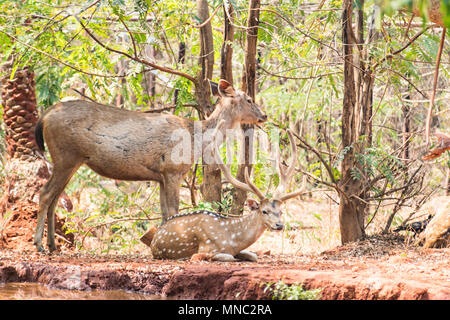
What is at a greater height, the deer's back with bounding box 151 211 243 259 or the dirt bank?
the deer's back with bounding box 151 211 243 259

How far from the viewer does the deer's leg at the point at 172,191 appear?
26.6 feet

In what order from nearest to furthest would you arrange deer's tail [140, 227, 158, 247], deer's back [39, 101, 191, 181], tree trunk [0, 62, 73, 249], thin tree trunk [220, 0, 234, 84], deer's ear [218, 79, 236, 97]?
deer's back [39, 101, 191, 181] → deer's tail [140, 227, 158, 247] → deer's ear [218, 79, 236, 97] → thin tree trunk [220, 0, 234, 84] → tree trunk [0, 62, 73, 249]

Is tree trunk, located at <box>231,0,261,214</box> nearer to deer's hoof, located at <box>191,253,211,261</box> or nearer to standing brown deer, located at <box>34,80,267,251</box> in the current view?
standing brown deer, located at <box>34,80,267,251</box>

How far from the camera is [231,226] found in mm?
7613

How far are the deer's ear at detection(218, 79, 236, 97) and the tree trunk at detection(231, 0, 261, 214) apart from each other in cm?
44

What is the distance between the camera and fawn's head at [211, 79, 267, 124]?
28.5ft

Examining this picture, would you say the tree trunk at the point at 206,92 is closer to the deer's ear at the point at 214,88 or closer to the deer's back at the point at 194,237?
the deer's ear at the point at 214,88

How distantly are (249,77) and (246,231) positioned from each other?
8.57 ft

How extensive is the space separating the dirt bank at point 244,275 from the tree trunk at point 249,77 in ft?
5.80

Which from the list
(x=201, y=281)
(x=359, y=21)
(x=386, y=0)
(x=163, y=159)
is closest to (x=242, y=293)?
(x=201, y=281)

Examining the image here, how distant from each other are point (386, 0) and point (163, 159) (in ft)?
18.6

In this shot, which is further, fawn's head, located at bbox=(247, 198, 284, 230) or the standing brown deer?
the standing brown deer

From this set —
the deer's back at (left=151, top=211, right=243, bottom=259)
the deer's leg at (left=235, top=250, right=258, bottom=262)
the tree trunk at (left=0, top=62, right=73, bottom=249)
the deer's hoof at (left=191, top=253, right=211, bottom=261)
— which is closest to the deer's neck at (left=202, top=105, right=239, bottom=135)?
the deer's back at (left=151, top=211, right=243, bottom=259)

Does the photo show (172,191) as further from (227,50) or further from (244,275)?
(244,275)
